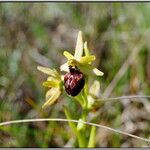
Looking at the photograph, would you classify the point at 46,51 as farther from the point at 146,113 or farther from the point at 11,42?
the point at 146,113

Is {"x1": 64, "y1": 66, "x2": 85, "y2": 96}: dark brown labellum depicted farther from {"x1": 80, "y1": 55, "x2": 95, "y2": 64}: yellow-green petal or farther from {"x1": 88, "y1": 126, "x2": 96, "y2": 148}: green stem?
{"x1": 88, "y1": 126, "x2": 96, "y2": 148}: green stem

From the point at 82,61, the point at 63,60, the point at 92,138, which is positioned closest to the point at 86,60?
the point at 82,61

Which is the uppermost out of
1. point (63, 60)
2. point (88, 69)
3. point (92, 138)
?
point (88, 69)

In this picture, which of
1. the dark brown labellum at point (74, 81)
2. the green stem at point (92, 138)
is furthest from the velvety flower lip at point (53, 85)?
the green stem at point (92, 138)

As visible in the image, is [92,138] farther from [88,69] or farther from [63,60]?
[63,60]

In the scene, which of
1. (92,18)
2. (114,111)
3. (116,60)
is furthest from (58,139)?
(92,18)

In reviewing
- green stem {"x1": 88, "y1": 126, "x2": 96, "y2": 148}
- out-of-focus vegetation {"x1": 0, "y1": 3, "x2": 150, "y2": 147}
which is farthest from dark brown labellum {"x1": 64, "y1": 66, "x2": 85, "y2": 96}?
out-of-focus vegetation {"x1": 0, "y1": 3, "x2": 150, "y2": 147}
